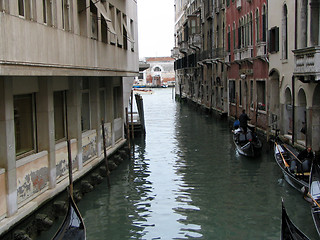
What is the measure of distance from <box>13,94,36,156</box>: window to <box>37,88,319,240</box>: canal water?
1852 millimetres

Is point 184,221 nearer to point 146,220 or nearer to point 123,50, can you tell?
point 146,220

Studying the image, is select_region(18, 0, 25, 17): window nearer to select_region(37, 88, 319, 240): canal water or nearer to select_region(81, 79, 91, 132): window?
select_region(37, 88, 319, 240): canal water

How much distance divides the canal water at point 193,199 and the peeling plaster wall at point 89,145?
831 millimetres

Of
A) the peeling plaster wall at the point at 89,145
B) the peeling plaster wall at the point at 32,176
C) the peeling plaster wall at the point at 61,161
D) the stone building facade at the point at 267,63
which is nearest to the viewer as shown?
the peeling plaster wall at the point at 32,176

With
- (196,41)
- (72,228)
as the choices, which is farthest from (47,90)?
(196,41)

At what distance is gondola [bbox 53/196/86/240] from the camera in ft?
24.2

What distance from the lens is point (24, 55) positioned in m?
7.33

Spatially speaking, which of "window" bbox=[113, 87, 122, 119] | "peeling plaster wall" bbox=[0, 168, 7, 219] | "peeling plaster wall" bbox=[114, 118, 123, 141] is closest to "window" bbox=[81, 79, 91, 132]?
"peeling plaster wall" bbox=[114, 118, 123, 141]

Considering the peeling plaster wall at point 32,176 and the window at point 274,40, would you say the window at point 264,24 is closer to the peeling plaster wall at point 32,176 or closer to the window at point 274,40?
the window at point 274,40

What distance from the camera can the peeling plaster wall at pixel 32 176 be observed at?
8367mm

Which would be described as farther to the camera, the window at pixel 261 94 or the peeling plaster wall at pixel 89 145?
the window at pixel 261 94

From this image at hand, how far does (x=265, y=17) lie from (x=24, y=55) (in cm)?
1381

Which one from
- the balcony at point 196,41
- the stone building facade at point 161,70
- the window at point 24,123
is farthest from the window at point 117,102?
the stone building facade at point 161,70

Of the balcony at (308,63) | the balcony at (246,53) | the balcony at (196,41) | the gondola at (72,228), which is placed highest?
the balcony at (196,41)
